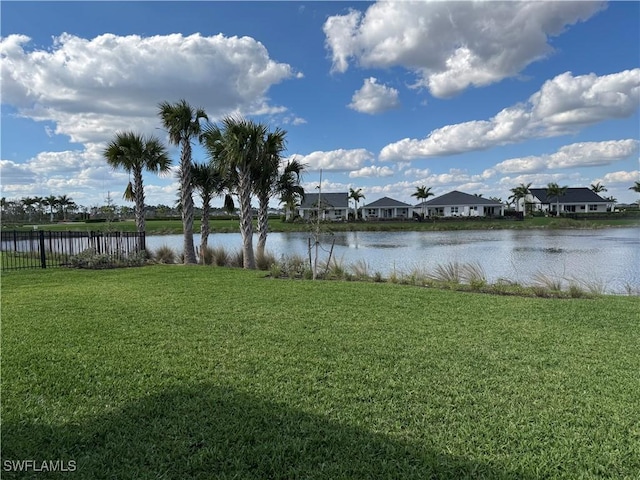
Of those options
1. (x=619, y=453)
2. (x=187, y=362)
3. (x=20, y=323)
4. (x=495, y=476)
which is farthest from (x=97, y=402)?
(x=619, y=453)

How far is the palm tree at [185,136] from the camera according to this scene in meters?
15.0

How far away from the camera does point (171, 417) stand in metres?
3.15

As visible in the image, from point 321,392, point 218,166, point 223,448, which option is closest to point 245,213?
point 218,166

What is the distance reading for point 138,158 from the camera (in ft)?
57.5

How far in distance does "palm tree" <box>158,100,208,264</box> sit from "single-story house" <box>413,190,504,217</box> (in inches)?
2253

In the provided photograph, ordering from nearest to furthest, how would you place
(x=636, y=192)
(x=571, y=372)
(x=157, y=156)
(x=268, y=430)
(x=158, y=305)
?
(x=268, y=430) < (x=571, y=372) < (x=158, y=305) < (x=157, y=156) < (x=636, y=192)

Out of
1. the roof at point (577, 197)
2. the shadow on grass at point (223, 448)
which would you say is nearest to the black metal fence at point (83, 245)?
the shadow on grass at point (223, 448)

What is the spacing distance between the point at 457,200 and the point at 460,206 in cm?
136

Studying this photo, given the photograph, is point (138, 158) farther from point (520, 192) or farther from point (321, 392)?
point (520, 192)

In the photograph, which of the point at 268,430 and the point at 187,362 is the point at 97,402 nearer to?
the point at 187,362

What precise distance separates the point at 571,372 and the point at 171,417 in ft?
12.3

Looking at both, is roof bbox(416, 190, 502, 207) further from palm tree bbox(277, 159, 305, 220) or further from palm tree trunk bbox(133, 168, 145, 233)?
palm tree trunk bbox(133, 168, 145, 233)

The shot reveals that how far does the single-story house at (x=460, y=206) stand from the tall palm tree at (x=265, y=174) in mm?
54860

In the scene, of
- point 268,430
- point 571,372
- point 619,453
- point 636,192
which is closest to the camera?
point 619,453
